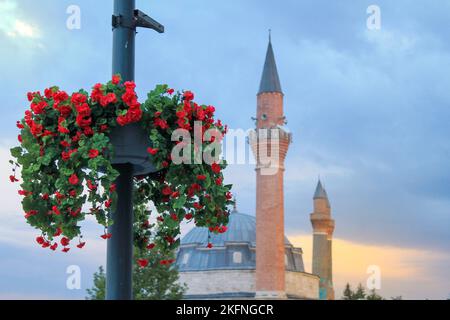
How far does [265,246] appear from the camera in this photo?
48.2m

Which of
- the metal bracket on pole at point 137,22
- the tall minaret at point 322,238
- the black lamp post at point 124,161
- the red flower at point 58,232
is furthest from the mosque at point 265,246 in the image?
the red flower at point 58,232

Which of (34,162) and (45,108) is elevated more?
(45,108)

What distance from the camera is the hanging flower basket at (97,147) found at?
524cm

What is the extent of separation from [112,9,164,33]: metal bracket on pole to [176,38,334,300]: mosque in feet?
136

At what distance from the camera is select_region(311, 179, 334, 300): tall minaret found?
73.1 metres

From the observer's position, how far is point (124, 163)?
225 inches

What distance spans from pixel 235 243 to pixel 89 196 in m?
55.9

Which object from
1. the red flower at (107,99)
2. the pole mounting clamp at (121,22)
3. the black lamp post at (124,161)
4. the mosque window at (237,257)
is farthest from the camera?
the mosque window at (237,257)

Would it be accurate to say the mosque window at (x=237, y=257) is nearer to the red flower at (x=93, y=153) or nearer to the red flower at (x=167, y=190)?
the red flower at (x=167, y=190)

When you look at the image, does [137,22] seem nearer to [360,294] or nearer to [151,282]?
[151,282]

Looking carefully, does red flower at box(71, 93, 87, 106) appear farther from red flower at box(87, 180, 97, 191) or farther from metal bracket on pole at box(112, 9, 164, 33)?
metal bracket on pole at box(112, 9, 164, 33)
